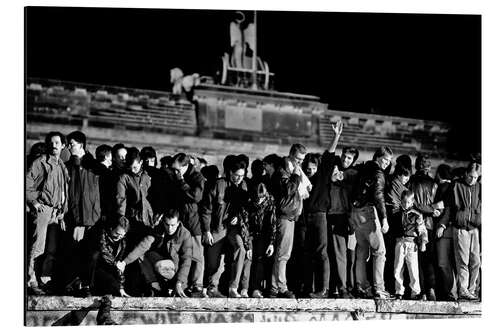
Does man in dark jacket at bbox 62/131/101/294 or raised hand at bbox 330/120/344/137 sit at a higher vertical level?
raised hand at bbox 330/120/344/137

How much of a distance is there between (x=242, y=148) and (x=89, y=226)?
1946 millimetres

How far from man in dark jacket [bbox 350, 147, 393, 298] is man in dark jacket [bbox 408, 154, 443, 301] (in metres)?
0.49

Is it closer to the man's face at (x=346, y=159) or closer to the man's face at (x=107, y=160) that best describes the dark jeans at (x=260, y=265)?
the man's face at (x=346, y=159)

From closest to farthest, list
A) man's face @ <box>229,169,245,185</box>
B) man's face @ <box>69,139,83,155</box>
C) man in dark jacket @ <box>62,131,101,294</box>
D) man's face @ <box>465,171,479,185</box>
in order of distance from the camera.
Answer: man in dark jacket @ <box>62,131,101,294</box> < man's face @ <box>69,139,83,155</box> < man's face @ <box>229,169,245,185</box> < man's face @ <box>465,171,479,185</box>

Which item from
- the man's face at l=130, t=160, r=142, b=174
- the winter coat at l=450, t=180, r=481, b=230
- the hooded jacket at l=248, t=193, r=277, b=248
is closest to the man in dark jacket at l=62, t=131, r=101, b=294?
the man's face at l=130, t=160, r=142, b=174

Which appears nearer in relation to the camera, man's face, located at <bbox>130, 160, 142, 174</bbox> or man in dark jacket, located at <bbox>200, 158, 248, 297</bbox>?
man's face, located at <bbox>130, 160, 142, 174</bbox>

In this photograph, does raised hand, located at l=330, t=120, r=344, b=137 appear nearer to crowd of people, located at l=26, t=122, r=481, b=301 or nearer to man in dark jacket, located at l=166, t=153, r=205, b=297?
crowd of people, located at l=26, t=122, r=481, b=301

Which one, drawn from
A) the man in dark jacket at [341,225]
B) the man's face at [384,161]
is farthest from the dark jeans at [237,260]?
the man's face at [384,161]

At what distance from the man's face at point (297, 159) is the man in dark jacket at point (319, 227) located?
22 centimetres

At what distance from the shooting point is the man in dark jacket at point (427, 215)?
43.8ft

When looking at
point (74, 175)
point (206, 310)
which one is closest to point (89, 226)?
point (74, 175)

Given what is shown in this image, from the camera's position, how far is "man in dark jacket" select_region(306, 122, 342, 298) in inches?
505

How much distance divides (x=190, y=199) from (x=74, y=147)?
1.31m

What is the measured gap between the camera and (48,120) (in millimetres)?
12055
